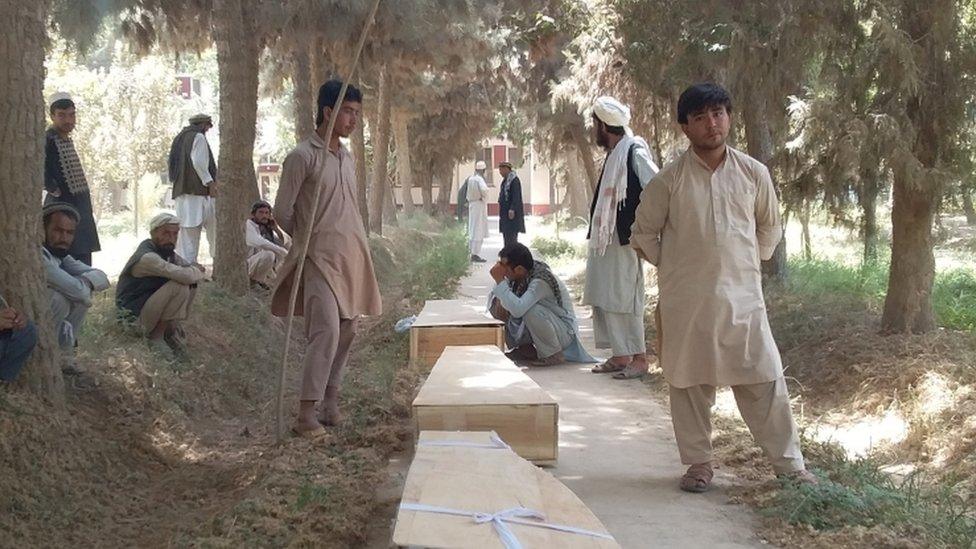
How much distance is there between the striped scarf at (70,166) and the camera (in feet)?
25.8

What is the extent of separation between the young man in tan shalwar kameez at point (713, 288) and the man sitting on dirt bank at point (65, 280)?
11.1ft

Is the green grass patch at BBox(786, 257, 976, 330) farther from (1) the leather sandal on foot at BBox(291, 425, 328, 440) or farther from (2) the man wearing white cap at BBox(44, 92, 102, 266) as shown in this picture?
(2) the man wearing white cap at BBox(44, 92, 102, 266)

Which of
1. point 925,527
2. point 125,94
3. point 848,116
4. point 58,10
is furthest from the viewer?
point 125,94

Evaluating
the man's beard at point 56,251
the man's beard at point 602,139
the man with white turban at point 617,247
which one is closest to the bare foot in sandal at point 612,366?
the man with white turban at point 617,247

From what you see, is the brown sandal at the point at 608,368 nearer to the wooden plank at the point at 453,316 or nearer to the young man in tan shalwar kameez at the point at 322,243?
the wooden plank at the point at 453,316

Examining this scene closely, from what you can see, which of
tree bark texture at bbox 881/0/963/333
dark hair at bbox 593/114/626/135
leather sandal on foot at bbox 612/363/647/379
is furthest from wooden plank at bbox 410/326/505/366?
tree bark texture at bbox 881/0/963/333

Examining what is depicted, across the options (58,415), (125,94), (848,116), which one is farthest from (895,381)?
(125,94)

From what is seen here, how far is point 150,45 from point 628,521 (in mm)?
10467

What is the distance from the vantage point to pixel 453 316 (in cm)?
834

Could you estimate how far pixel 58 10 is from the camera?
409 inches

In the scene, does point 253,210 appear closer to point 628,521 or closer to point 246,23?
point 246,23

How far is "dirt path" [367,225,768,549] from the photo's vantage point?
4.22 m

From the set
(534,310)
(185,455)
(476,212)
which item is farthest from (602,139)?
(476,212)

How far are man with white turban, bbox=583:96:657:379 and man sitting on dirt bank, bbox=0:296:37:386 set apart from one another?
409cm
